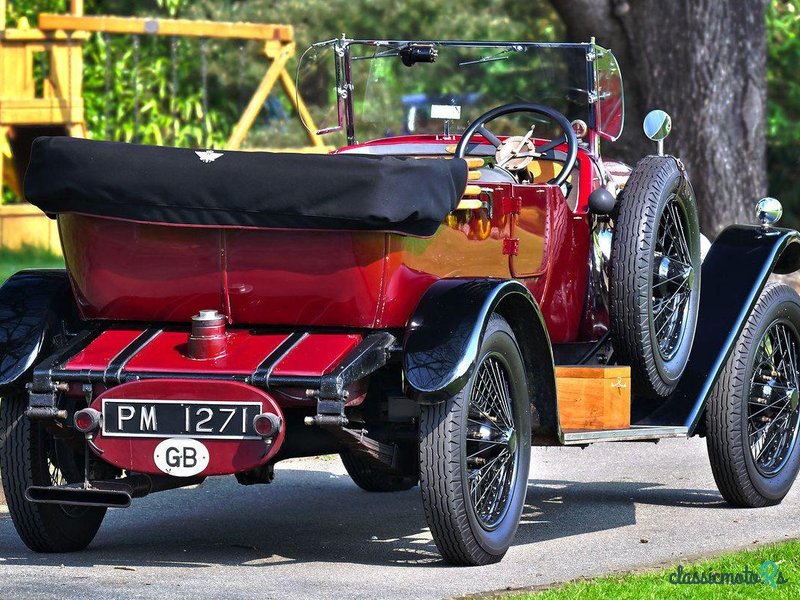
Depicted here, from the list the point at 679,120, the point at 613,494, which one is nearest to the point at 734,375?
the point at 613,494

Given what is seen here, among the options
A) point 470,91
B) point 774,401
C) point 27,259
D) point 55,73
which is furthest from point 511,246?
point 55,73

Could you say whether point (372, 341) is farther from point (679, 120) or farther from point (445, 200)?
point (679, 120)

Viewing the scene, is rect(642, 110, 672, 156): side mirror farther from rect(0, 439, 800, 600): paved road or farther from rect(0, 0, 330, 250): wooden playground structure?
rect(0, 0, 330, 250): wooden playground structure

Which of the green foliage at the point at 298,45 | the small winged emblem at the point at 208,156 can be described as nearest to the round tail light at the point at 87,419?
the small winged emblem at the point at 208,156

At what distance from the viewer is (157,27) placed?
1359cm

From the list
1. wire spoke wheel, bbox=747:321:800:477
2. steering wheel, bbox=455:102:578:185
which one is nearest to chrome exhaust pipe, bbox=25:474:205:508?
steering wheel, bbox=455:102:578:185

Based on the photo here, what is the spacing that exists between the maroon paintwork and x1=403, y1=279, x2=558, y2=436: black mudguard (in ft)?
0.42

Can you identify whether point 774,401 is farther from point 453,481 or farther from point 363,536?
point 453,481

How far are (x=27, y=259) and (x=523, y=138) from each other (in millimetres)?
7782

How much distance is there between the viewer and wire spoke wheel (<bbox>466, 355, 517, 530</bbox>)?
17.0 ft

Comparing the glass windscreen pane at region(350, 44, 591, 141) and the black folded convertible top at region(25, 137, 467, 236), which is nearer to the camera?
the black folded convertible top at region(25, 137, 467, 236)

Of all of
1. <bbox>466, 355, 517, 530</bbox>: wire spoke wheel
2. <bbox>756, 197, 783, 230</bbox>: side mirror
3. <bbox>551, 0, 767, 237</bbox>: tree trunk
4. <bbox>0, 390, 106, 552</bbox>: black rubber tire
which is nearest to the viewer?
<bbox>466, 355, 517, 530</bbox>: wire spoke wheel

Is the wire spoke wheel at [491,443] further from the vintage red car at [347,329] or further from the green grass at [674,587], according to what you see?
the green grass at [674,587]

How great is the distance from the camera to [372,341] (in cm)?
504
